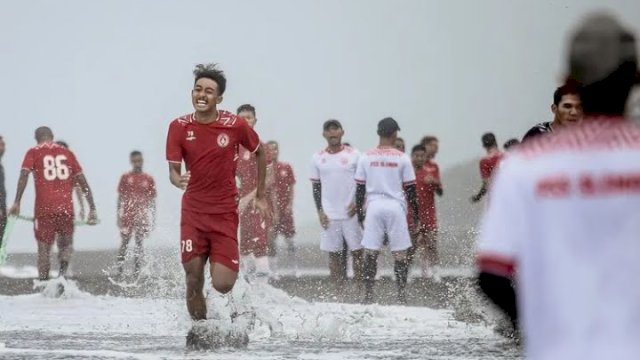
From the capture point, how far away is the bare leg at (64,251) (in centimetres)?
1408

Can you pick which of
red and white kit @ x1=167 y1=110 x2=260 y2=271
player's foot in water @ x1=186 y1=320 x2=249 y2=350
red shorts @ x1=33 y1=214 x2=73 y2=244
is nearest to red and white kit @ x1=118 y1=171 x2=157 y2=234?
red shorts @ x1=33 y1=214 x2=73 y2=244

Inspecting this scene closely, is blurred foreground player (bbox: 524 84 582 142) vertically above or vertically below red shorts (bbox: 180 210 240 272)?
above

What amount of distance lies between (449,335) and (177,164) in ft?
7.88

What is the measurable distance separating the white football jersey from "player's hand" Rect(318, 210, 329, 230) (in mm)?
52

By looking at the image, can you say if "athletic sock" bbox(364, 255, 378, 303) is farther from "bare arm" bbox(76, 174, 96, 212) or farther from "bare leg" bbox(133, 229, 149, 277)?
"bare leg" bbox(133, 229, 149, 277)

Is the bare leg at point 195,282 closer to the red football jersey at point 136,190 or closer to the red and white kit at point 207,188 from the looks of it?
the red and white kit at point 207,188

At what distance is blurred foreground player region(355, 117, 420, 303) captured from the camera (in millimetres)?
12352

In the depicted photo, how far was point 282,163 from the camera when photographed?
56.7 ft

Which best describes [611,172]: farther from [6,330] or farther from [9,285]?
[9,285]

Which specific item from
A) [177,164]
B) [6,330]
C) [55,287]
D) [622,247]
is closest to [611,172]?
[622,247]

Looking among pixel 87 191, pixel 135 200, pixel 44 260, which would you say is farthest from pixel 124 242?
pixel 87 191

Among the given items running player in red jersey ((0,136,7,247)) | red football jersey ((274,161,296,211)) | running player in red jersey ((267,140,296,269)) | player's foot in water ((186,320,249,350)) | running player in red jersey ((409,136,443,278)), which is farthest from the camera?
red football jersey ((274,161,296,211))

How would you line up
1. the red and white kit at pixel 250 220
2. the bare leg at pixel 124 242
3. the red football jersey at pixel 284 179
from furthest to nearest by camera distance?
the bare leg at pixel 124 242 < the red football jersey at pixel 284 179 < the red and white kit at pixel 250 220

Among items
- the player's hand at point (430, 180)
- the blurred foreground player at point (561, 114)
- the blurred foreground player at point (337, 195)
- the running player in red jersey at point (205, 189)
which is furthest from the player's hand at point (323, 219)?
the blurred foreground player at point (561, 114)
